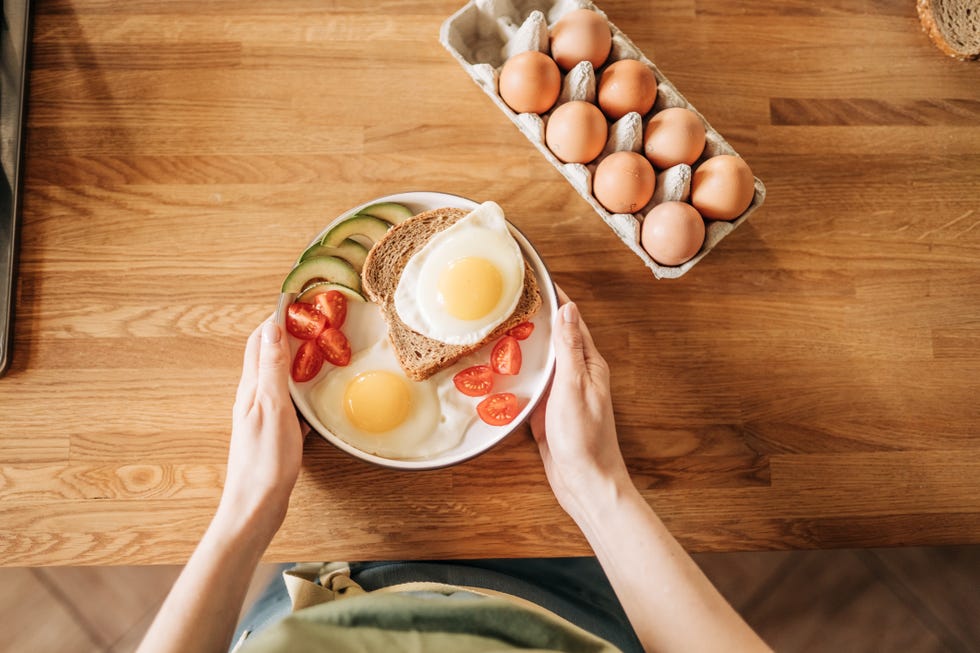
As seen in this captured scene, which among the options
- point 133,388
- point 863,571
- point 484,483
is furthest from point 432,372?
point 863,571

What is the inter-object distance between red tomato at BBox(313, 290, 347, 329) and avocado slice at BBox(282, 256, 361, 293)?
0.03 metres

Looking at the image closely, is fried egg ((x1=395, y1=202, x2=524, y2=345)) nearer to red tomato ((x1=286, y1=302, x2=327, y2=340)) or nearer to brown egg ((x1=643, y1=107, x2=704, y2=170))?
red tomato ((x1=286, y1=302, x2=327, y2=340))

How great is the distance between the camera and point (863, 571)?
78.7 inches

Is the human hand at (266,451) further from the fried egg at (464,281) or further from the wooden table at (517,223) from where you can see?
the fried egg at (464,281)

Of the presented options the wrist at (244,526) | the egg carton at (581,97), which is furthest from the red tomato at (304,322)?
the egg carton at (581,97)

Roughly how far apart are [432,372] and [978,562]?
190 cm

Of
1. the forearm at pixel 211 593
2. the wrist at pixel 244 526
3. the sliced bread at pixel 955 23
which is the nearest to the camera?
the forearm at pixel 211 593

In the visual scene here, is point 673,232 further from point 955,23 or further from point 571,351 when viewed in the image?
point 955,23

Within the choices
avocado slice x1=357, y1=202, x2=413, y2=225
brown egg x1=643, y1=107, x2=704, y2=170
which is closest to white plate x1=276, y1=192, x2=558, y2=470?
avocado slice x1=357, y1=202, x2=413, y2=225

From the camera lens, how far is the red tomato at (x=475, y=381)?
1312 millimetres

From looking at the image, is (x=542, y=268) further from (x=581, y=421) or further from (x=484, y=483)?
(x=484, y=483)

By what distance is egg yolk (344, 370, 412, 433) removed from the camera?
1.27m

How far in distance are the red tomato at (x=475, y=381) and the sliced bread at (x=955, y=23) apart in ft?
4.33

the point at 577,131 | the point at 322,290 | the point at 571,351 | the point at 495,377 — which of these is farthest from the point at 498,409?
the point at 577,131
